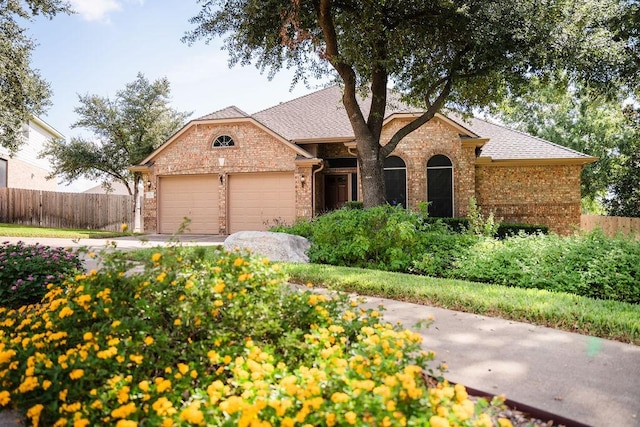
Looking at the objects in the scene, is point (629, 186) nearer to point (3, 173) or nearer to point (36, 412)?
point (36, 412)

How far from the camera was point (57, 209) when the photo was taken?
22297mm

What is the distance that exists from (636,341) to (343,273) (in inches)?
141

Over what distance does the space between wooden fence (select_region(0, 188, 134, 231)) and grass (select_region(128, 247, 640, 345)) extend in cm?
1902

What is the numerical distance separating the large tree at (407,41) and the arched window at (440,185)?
3.83 m

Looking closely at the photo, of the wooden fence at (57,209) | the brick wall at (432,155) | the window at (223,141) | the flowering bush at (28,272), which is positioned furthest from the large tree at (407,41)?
the wooden fence at (57,209)

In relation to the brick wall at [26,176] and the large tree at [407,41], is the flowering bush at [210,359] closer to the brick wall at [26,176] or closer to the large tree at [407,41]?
the large tree at [407,41]

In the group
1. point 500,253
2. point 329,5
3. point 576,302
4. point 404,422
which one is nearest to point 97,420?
point 404,422

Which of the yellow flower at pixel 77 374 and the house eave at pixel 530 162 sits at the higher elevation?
the house eave at pixel 530 162

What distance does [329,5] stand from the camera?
9.91 m

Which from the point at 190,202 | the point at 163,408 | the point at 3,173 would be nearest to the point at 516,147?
the point at 190,202

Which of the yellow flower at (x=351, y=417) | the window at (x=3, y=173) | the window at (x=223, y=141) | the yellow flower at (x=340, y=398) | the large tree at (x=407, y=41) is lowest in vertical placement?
the yellow flower at (x=351, y=417)

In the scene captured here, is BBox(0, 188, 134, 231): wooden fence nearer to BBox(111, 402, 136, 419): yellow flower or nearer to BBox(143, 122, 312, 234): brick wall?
BBox(143, 122, 312, 234): brick wall

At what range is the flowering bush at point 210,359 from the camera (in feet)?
6.68

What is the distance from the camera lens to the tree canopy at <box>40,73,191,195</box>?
24.5 m
